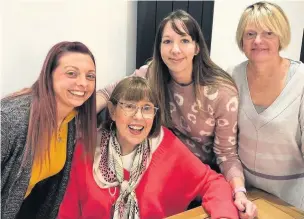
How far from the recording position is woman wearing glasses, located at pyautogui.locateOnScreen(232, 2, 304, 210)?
145 centimetres

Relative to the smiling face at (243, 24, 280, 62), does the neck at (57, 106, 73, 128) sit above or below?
below

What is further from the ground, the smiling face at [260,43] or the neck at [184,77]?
the smiling face at [260,43]

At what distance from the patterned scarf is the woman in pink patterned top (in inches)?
7.1

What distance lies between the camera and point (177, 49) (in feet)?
4.87

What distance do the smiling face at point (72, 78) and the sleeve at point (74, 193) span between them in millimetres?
269

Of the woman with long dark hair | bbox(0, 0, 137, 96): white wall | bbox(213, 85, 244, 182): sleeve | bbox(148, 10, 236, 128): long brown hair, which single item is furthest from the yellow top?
bbox(213, 85, 244, 182): sleeve

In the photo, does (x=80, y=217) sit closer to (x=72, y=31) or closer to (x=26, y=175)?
(x=26, y=175)

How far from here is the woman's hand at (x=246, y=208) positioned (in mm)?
1336

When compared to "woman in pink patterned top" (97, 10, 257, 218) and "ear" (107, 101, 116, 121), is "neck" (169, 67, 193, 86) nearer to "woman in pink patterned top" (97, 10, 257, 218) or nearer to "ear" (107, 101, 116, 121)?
"woman in pink patterned top" (97, 10, 257, 218)

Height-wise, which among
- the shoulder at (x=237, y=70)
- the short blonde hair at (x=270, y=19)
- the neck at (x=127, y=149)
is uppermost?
the short blonde hair at (x=270, y=19)

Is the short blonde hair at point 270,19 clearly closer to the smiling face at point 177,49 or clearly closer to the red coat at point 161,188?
the smiling face at point 177,49

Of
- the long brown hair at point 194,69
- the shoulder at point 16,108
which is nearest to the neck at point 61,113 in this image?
Answer: the shoulder at point 16,108

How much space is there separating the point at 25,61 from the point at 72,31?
252mm

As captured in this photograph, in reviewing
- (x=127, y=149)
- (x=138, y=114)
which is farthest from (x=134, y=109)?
(x=127, y=149)
